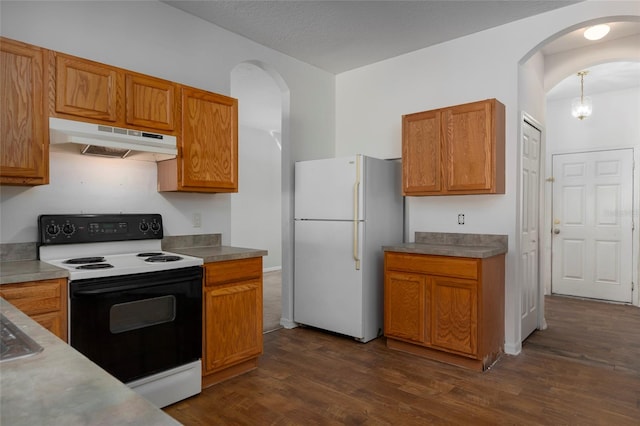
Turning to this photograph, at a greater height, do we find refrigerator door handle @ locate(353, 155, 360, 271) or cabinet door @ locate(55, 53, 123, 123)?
cabinet door @ locate(55, 53, 123, 123)

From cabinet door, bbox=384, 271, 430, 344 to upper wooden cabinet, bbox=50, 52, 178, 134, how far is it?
211 centimetres

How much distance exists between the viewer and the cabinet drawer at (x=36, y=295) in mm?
1816

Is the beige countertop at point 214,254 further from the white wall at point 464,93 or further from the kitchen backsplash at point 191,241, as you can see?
the white wall at point 464,93

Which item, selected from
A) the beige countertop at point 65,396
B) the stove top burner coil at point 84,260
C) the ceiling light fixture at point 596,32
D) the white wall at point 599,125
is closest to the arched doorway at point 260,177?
the stove top burner coil at point 84,260

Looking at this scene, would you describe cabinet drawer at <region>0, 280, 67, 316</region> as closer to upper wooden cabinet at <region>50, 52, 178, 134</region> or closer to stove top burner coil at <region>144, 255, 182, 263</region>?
stove top burner coil at <region>144, 255, 182, 263</region>

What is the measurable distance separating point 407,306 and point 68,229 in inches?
98.8

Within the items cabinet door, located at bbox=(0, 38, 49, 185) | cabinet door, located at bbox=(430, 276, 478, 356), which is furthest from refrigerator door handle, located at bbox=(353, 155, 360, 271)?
cabinet door, located at bbox=(0, 38, 49, 185)

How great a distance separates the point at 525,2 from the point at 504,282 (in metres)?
2.20

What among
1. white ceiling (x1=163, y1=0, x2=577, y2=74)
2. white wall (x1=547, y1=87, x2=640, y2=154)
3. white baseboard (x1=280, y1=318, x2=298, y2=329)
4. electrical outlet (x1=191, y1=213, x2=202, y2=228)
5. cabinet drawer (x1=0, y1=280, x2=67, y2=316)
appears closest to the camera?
cabinet drawer (x1=0, y1=280, x2=67, y2=316)

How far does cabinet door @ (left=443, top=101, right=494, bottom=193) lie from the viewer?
311cm

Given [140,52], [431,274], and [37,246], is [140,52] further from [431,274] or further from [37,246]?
[431,274]

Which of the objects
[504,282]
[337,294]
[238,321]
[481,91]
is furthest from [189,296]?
[481,91]

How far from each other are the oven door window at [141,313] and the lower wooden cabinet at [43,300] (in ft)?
0.77

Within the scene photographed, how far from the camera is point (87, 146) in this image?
7.80 feet
